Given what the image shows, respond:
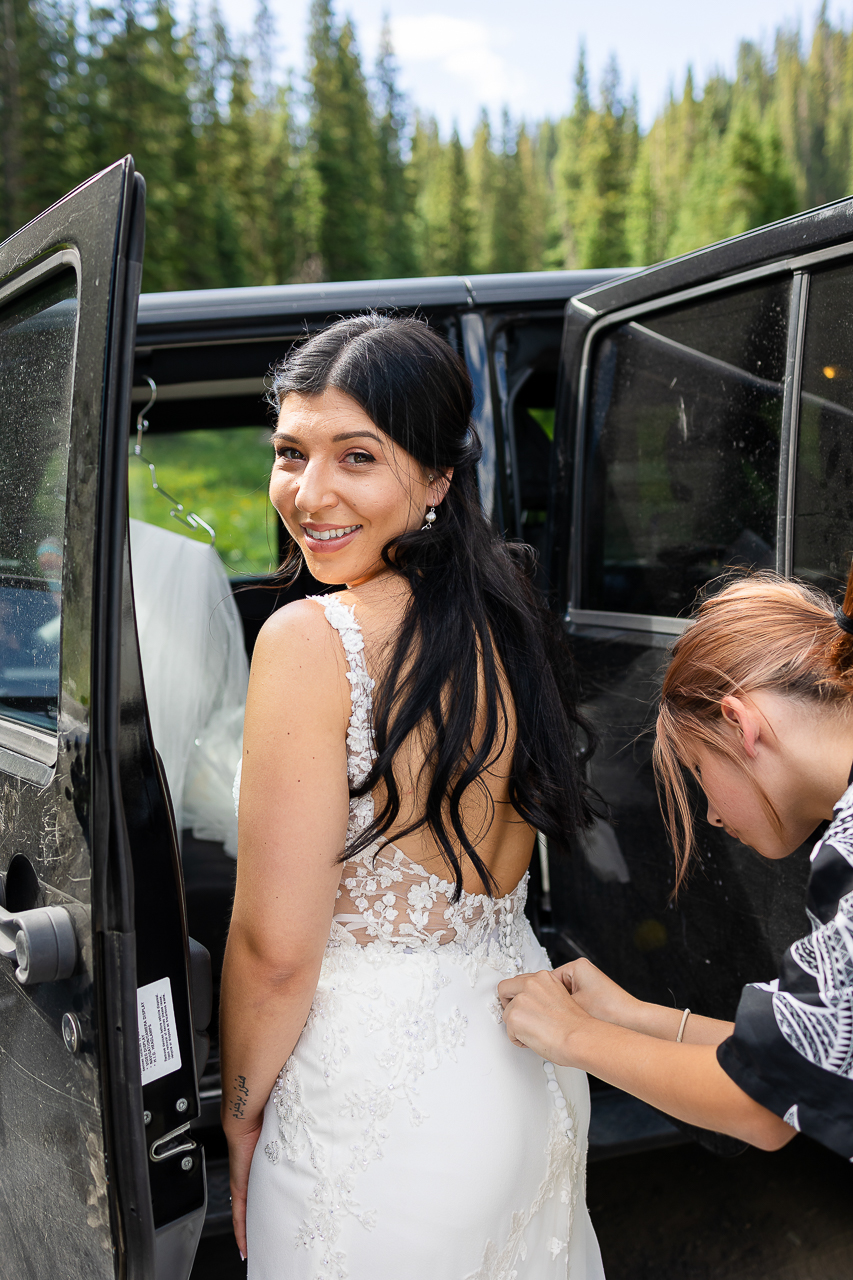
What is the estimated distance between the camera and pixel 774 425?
5.51 feet

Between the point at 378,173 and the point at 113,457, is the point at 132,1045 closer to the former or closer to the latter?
the point at 113,457

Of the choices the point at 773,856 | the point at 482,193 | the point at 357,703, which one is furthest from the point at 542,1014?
the point at 482,193

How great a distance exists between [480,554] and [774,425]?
689mm

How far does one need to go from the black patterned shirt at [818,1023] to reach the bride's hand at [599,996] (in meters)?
0.42

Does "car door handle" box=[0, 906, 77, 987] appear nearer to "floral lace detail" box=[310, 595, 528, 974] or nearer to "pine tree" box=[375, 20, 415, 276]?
"floral lace detail" box=[310, 595, 528, 974]

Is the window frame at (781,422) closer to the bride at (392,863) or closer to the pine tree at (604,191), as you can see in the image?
the bride at (392,863)

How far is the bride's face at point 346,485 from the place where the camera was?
1.30 metres

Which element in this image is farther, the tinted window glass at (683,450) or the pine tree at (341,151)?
the pine tree at (341,151)

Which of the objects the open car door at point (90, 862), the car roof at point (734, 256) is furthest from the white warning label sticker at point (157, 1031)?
the car roof at point (734, 256)

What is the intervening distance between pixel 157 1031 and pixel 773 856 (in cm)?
82

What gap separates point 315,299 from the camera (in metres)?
2.22

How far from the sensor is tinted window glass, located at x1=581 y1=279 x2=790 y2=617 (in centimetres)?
171

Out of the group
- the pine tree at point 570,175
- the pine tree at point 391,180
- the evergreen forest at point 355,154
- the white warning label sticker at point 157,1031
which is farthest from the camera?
the pine tree at point 570,175

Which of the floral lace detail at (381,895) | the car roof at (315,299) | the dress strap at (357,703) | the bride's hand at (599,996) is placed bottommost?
the bride's hand at (599,996)
